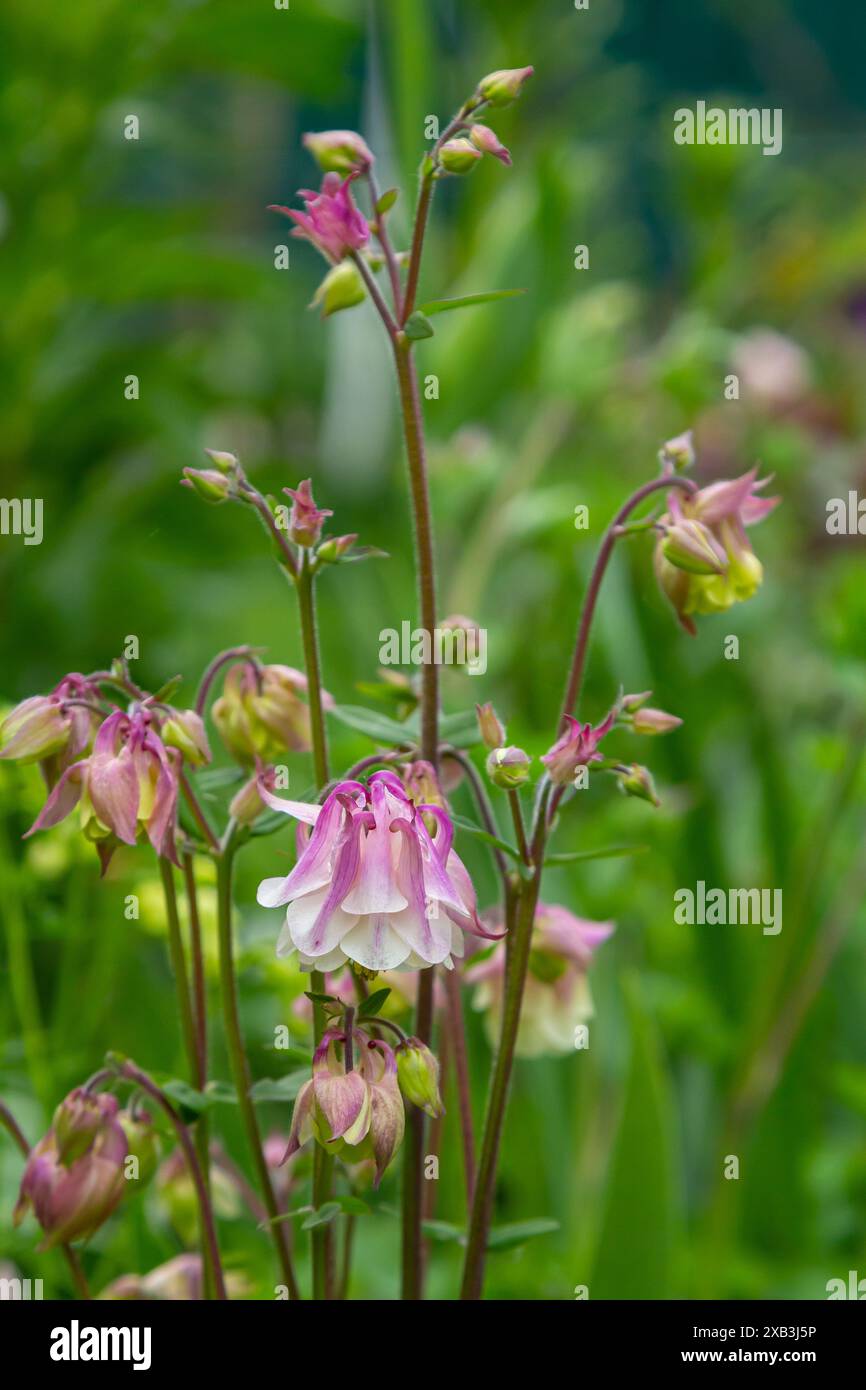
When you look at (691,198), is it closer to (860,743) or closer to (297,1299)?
(860,743)

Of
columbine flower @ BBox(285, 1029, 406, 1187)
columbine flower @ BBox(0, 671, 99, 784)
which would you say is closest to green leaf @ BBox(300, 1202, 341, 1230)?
columbine flower @ BBox(285, 1029, 406, 1187)

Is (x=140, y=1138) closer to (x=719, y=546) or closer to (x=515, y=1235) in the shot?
(x=515, y=1235)

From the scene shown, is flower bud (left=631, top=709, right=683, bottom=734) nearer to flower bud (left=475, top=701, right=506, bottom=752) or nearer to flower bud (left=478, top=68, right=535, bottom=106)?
flower bud (left=475, top=701, right=506, bottom=752)
